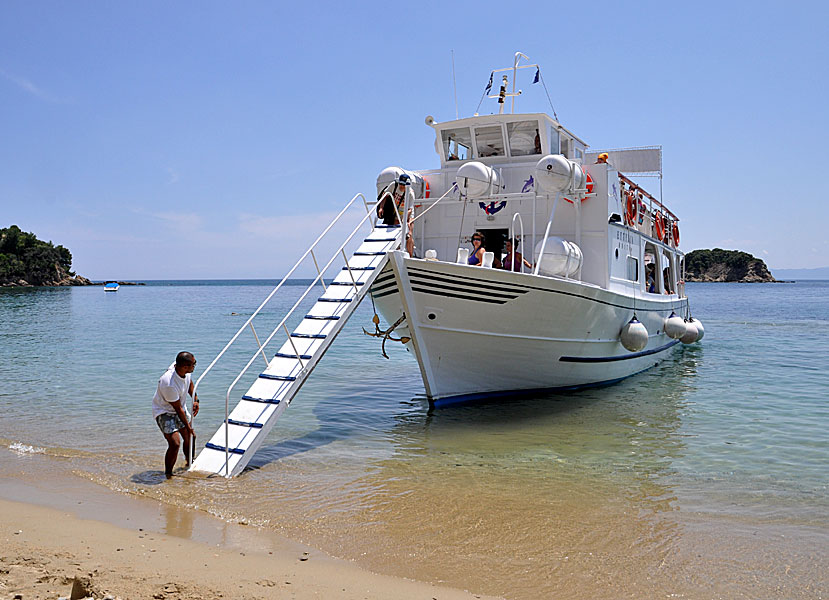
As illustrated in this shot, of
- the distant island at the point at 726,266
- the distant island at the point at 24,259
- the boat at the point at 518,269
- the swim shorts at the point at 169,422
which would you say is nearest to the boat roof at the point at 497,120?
the boat at the point at 518,269

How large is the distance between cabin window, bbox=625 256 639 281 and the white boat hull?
5.48 ft

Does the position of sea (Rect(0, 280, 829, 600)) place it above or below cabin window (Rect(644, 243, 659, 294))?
below

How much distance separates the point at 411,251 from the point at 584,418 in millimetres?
4021

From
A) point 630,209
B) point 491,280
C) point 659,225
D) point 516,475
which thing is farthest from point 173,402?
point 659,225

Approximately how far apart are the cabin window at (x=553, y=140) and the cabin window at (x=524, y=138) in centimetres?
30

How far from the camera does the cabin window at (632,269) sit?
13.9 meters

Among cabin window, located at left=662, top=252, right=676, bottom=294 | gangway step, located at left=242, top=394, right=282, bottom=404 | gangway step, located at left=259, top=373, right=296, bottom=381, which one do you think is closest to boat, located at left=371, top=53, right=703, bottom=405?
gangway step, located at left=259, top=373, right=296, bottom=381

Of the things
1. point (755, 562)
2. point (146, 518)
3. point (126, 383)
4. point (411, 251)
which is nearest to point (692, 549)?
point (755, 562)

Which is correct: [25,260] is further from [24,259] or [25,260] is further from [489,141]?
[489,141]

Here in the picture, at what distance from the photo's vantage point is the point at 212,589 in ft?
12.9

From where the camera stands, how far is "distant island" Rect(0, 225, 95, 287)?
8844cm

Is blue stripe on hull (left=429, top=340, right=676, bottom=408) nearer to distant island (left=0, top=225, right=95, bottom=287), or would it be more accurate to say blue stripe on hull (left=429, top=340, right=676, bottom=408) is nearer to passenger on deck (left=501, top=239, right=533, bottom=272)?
passenger on deck (left=501, top=239, right=533, bottom=272)

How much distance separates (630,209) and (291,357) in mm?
8955

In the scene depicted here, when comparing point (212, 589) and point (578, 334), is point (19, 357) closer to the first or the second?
point (578, 334)
